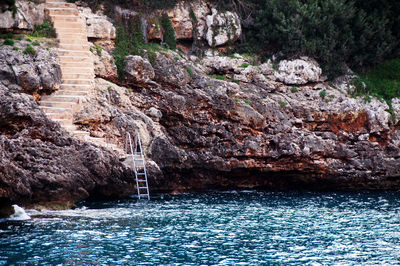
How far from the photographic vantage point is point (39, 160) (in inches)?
748

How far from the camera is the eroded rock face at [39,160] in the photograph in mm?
17578

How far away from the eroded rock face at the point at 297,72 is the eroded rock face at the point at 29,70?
13542 mm

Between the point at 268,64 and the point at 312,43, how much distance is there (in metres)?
3.03

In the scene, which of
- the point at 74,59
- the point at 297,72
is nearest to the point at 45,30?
the point at 74,59

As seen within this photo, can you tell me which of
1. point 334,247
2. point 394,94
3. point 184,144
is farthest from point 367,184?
point 334,247

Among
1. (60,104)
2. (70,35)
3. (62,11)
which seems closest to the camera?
(60,104)

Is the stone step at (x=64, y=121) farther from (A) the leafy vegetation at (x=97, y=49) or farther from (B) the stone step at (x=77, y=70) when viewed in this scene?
(A) the leafy vegetation at (x=97, y=49)

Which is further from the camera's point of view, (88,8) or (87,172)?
(88,8)

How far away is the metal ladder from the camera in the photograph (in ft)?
74.0

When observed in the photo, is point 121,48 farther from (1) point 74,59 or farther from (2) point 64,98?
(2) point 64,98

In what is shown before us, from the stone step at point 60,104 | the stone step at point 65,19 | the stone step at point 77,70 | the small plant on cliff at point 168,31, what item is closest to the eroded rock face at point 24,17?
the stone step at point 65,19

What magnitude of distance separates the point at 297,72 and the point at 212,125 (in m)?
6.94

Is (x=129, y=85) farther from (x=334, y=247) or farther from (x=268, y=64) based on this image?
(x=334, y=247)

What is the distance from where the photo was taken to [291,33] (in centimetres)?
3028
